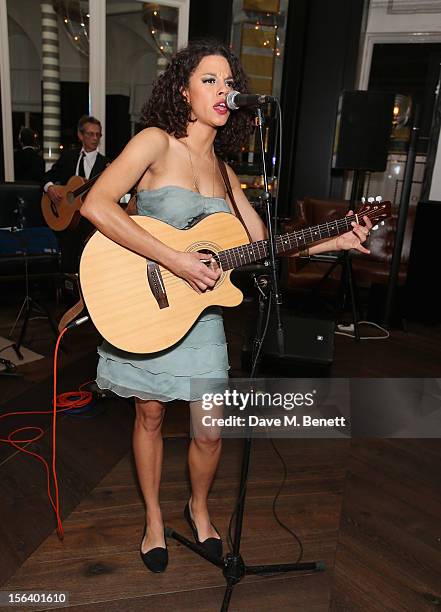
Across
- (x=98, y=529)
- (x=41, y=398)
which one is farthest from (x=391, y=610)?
(x=41, y=398)

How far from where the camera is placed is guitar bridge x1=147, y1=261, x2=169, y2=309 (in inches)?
60.8

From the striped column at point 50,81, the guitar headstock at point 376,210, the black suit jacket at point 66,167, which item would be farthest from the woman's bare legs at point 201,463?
the striped column at point 50,81

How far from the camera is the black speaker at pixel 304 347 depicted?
3.15 metres

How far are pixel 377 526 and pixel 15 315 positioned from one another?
3.50 m

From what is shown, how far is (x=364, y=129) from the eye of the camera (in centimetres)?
424

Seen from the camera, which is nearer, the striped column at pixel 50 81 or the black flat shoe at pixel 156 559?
the black flat shoe at pixel 156 559

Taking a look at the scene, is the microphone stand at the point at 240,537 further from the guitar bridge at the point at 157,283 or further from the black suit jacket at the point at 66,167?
the black suit jacket at the point at 66,167

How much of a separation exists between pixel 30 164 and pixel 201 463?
473cm

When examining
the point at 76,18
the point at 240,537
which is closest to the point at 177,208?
the point at 240,537

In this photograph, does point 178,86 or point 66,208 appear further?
point 66,208

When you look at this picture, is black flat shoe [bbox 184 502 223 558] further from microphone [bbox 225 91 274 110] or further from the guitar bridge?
microphone [bbox 225 91 274 110]

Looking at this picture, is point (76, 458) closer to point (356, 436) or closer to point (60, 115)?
point (356, 436)

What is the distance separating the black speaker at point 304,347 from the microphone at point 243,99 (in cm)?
188

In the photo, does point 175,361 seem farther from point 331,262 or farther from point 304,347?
point 331,262
